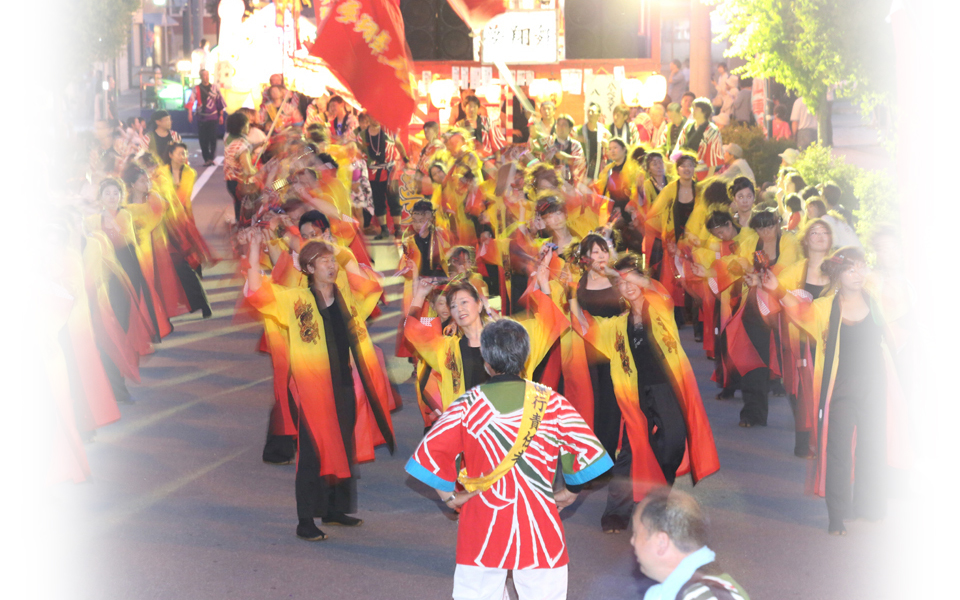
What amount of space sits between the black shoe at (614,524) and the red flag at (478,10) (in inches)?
255

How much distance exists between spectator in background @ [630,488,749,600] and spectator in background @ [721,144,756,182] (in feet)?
31.8

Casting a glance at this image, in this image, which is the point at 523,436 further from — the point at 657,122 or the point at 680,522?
the point at 657,122

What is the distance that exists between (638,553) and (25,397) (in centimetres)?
457

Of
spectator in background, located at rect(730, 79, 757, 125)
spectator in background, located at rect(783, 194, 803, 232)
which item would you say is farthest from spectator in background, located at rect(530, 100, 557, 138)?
spectator in background, located at rect(730, 79, 757, 125)

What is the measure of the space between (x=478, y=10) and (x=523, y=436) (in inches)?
319

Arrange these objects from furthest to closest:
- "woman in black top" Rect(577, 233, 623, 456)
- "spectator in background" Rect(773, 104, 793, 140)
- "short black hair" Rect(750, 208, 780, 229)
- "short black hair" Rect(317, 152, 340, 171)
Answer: "spectator in background" Rect(773, 104, 793, 140) → "short black hair" Rect(317, 152, 340, 171) → "short black hair" Rect(750, 208, 780, 229) → "woman in black top" Rect(577, 233, 623, 456)

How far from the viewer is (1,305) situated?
6.29 metres

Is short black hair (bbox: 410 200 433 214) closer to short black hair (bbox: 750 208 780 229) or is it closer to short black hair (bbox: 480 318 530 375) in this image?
short black hair (bbox: 750 208 780 229)

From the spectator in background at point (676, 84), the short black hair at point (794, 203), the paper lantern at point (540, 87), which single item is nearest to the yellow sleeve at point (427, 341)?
the short black hair at point (794, 203)

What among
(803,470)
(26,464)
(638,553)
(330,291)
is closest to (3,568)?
(26,464)

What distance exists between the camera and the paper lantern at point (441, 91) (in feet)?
67.6

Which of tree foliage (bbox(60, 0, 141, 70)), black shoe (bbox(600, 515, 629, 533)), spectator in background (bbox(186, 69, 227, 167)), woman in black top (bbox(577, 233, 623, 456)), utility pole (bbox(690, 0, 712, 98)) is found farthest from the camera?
tree foliage (bbox(60, 0, 141, 70))

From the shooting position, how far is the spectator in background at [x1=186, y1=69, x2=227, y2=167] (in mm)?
22938

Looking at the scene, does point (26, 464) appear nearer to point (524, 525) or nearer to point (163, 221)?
point (524, 525)
